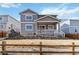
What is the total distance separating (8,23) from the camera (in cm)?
1473

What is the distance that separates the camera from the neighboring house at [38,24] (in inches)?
580

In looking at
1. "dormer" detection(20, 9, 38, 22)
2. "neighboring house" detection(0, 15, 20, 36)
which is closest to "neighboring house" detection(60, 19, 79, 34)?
"dormer" detection(20, 9, 38, 22)

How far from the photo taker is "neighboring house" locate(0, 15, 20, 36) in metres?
14.7

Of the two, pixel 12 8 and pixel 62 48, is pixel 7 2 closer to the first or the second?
pixel 12 8

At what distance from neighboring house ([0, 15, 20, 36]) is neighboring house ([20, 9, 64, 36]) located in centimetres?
10

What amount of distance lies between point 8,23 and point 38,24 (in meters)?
0.45

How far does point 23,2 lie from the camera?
48.3 feet

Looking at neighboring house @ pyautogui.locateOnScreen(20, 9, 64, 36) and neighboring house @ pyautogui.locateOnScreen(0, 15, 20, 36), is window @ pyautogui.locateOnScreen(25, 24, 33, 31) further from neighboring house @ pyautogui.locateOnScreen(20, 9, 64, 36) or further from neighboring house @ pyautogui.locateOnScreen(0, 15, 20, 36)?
neighboring house @ pyautogui.locateOnScreen(0, 15, 20, 36)

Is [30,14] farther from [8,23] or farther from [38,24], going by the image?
[8,23]

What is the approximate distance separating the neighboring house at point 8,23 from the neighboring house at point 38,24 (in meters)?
0.10

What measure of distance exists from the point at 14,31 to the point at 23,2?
457mm

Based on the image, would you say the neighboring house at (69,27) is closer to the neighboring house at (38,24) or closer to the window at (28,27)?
the neighboring house at (38,24)
